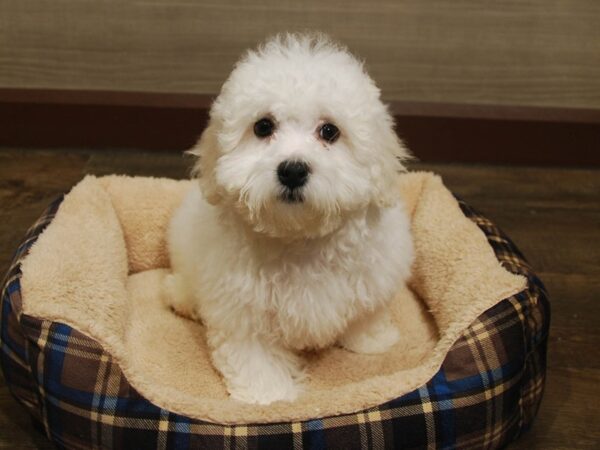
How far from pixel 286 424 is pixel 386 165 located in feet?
1.77

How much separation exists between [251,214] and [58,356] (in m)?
0.52

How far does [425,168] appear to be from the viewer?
9.39 ft

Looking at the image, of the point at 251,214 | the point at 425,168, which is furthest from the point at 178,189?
the point at 425,168

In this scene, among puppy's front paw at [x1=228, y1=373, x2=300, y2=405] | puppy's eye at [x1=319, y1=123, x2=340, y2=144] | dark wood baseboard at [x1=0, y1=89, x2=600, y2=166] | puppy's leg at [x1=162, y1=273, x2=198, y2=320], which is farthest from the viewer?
dark wood baseboard at [x1=0, y1=89, x2=600, y2=166]

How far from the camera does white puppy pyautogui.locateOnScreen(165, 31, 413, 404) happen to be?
4.25 ft

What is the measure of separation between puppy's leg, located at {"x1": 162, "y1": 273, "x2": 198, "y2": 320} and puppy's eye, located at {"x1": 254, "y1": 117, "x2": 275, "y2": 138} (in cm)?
58

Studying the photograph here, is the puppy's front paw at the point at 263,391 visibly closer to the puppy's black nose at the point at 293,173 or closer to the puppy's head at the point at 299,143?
the puppy's head at the point at 299,143

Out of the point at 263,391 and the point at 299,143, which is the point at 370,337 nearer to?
the point at 263,391

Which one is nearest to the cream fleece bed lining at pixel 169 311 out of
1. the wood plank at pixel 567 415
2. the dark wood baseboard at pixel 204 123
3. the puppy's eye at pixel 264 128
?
the wood plank at pixel 567 415

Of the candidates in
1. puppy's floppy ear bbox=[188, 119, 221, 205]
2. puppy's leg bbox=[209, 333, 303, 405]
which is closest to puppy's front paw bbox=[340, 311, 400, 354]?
puppy's leg bbox=[209, 333, 303, 405]

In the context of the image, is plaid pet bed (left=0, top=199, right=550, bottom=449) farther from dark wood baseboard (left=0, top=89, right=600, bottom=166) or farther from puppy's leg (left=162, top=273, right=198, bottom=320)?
dark wood baseboard (left=0, top=89, right=600, bottom=166)

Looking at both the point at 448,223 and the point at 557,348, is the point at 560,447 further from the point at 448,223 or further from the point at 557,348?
the point at 448,223

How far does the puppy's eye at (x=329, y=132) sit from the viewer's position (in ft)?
4.40

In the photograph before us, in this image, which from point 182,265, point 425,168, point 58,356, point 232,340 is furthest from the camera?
point 425,168
